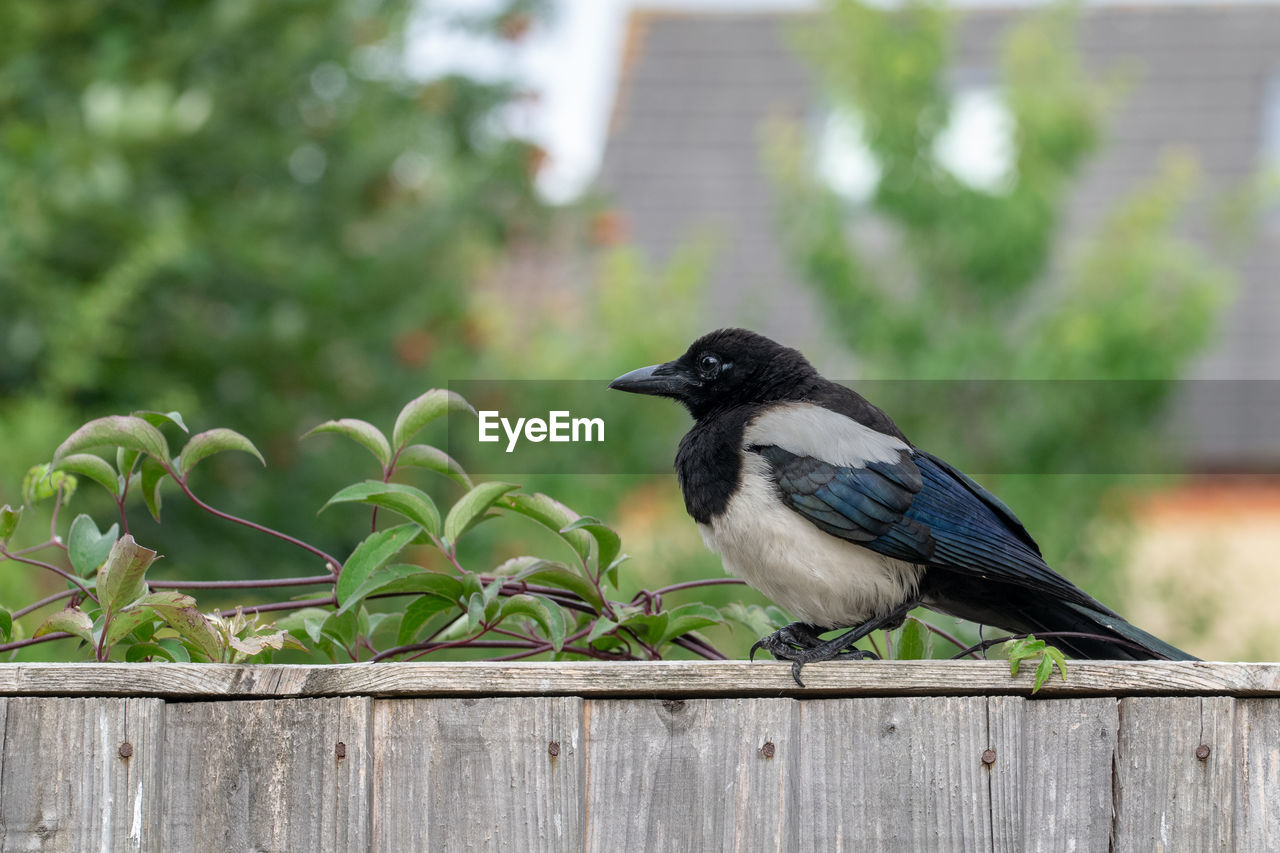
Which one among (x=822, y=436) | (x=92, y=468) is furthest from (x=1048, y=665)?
(x=92, y=468)

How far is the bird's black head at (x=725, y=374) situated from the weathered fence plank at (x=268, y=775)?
45.9 inches

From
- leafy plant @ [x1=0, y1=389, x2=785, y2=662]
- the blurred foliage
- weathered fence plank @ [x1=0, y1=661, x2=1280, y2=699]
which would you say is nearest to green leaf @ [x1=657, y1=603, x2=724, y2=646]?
leafy plant @ [x1=0, y1=389, x2=785, y2=662]

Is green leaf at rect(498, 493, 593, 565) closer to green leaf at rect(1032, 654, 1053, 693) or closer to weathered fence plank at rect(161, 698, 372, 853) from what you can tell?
weathered fence plank at rect(161, 698, 372, 853)

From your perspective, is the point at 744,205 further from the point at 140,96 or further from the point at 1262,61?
the point at 140,96

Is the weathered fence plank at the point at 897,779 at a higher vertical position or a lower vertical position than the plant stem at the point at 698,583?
lower

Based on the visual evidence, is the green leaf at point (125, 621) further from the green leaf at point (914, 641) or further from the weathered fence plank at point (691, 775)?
the green leaf at point (914, 641)

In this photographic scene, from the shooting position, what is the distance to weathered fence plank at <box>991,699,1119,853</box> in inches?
68.3

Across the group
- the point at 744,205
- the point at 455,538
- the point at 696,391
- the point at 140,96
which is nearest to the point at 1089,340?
the point at 696,391

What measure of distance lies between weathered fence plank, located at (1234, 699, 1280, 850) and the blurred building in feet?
23.5

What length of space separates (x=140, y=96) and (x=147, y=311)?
95cm

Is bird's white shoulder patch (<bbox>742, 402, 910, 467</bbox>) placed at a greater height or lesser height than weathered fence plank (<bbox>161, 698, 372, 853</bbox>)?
greater

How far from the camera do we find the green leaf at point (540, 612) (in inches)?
75.4

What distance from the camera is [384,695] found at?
69.5 inches

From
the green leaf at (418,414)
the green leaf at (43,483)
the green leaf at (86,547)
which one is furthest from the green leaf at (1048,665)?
the green leaf at (43,483)
